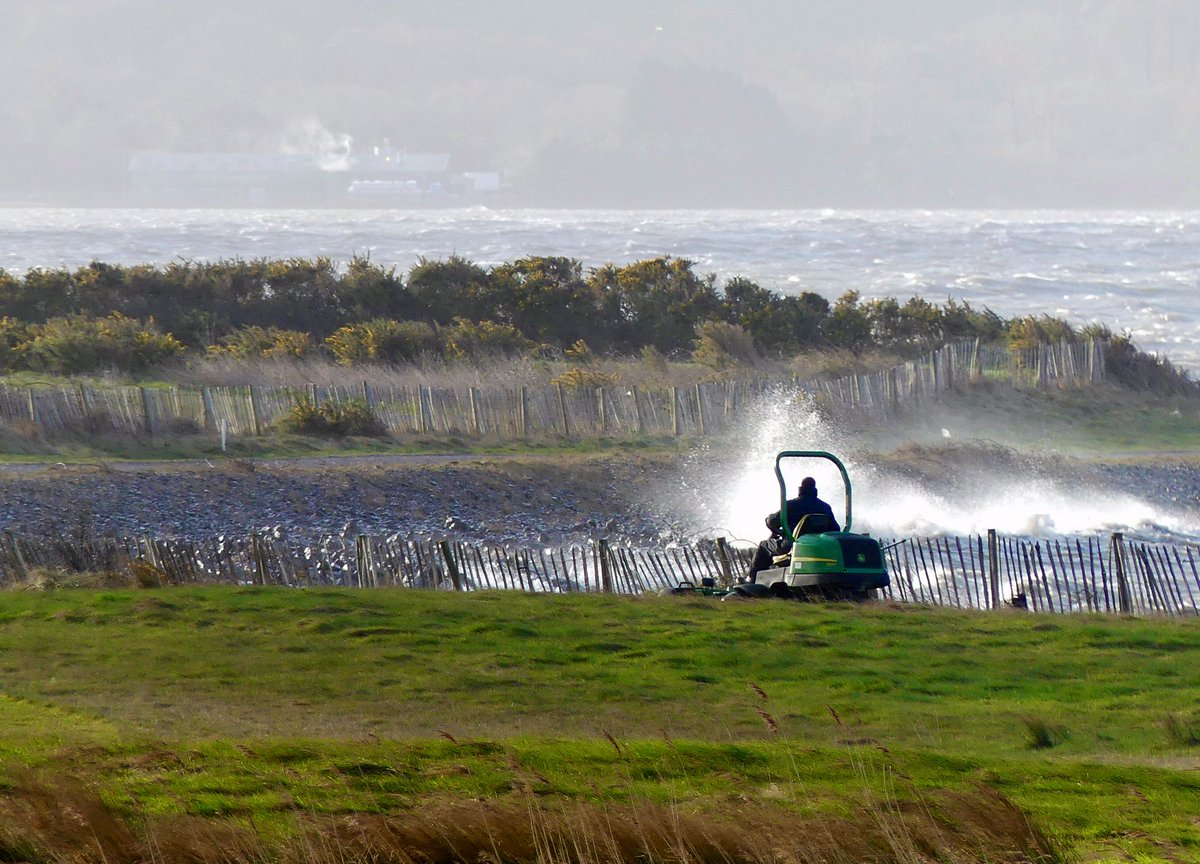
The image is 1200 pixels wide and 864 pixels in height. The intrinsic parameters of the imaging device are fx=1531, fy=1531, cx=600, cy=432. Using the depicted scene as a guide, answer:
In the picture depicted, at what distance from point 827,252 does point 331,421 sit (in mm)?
97353

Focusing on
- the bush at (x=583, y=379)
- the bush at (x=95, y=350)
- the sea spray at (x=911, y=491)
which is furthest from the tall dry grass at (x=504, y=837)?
the bush at (x=95, y=350)

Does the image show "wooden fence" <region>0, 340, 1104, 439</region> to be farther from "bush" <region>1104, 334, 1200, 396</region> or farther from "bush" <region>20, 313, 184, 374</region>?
"bush" <region>1104, 334, 1200, 396</region>

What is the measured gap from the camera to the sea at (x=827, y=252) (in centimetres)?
9469

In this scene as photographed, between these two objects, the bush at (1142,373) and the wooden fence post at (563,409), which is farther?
the bush at (1142,373)

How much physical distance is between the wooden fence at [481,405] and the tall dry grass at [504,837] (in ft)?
89.6


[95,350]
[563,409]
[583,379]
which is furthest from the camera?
[95,350]

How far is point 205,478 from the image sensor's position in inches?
1192

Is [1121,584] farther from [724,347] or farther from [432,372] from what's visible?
[724,347]

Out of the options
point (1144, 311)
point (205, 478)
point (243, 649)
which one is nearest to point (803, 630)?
point (243, 649)

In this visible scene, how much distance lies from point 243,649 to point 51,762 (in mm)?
6288

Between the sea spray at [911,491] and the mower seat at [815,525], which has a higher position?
the mower seat at [815,525]

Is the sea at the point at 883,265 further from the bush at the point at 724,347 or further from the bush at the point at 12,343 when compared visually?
the bush at the point at 12,343

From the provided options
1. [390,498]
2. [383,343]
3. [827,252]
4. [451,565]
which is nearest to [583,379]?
[383,343]

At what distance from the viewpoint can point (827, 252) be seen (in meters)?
129
